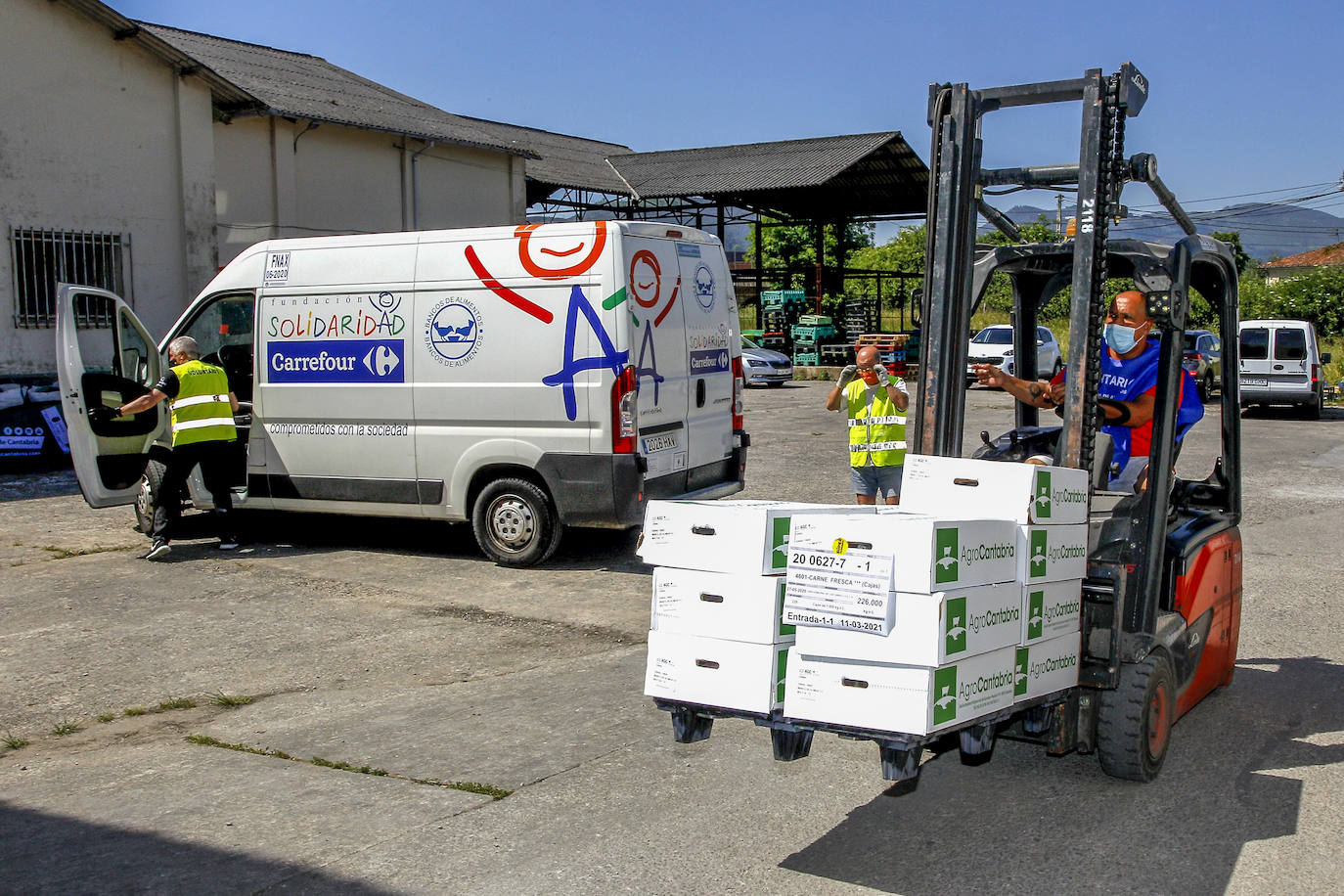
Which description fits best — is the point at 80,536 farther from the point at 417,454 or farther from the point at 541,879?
the point at 541,879

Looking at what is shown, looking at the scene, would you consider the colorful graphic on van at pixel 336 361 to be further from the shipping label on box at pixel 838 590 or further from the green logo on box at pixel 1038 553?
the green logo on box at pixel 1038 553

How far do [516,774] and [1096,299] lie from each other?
9.98 ft

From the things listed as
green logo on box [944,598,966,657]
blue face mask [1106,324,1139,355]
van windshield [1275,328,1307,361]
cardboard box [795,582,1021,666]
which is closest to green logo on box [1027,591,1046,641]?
cardboard box [795,582,1021,666]

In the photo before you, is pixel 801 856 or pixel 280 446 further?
pixel 280 446

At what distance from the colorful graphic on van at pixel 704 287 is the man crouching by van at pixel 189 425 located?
3.93 metres

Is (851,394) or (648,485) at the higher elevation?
(851,394)

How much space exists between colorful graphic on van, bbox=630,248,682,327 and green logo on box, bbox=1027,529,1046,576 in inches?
191

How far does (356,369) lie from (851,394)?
387cm

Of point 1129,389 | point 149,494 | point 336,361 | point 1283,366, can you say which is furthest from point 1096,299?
point 1283,366

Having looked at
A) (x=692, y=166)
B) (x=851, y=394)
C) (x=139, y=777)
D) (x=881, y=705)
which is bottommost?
(x=139, y=777)

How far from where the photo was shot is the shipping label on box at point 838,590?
147 inches

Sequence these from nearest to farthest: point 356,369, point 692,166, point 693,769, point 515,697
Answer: point 693,769, point 515,697, point 356,369, point 692,166

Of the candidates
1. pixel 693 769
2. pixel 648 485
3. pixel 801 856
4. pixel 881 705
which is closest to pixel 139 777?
pixel 693 769

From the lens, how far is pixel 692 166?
37.4 metres
